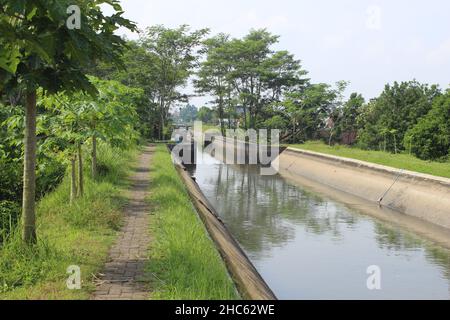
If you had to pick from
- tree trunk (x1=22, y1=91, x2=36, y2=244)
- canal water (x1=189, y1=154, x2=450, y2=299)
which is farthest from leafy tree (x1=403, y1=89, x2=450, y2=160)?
tree trunk (x1=22, y1=91, x2=36, y2=244)

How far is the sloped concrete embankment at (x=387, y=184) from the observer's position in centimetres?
1499

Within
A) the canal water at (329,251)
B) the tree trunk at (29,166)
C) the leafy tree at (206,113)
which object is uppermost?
the leafy tree at (206,113)

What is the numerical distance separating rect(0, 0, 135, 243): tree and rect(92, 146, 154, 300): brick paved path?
1165 millimetres

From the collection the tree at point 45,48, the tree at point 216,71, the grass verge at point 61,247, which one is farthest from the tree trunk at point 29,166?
the tree at point 216,71

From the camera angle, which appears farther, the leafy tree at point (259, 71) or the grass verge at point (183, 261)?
the leafy tree at point (259, 71)

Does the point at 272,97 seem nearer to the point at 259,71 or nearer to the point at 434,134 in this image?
the point at 259,71

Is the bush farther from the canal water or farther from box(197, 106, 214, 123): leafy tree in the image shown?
box(197, 106, 214, 123): leafy tree

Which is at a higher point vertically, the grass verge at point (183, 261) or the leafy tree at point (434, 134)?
the leafy tree at point (434, 134)

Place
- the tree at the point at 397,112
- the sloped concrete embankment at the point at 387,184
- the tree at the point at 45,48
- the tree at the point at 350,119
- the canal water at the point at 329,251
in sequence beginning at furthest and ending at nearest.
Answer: the tree at the point at 350,119 < the tree at the point at 397,112 < the sloped concrete embankment at the point at 387,184 < the canal water at the point at 329,251 < the tree at the point at 45,48

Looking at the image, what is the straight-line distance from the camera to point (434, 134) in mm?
25797

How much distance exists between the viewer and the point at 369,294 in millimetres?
9000

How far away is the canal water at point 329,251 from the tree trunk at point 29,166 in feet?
15.0

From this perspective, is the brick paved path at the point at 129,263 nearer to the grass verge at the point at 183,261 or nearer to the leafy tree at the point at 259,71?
the grass verge at the point at 183,261
